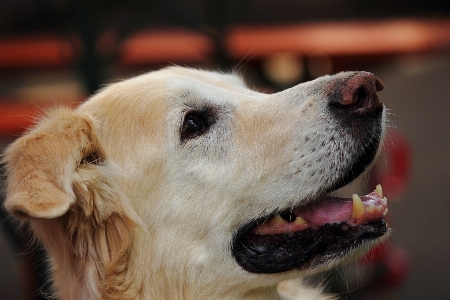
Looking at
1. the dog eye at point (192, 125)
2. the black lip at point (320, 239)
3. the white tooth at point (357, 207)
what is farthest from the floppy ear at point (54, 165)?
the white tooth at point (357, 207)

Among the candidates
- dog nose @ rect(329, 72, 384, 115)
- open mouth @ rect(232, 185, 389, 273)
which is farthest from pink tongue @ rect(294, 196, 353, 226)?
dog nose @ rect(329, 72, 384, 115)

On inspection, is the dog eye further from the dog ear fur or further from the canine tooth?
the canine tooth

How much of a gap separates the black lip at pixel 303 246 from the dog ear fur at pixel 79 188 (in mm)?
558

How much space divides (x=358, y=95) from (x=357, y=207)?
492 mm

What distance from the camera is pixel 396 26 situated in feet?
24.6

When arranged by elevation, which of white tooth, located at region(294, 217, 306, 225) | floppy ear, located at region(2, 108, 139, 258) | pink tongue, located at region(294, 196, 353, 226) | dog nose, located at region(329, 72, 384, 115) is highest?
dog nose, located at region(329, 72, 384, 115)

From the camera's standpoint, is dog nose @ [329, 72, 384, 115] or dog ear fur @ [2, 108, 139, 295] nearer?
dog ear fur @ [2, 108, 139, 295]

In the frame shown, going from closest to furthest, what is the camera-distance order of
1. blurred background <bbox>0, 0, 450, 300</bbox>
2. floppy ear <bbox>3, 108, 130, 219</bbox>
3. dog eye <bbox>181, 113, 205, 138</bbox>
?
floppy ear <bbox>3, 108, 130, 219</bbox> → dog eye <bbox>181, 113, 205, 138</bbox> → blurred background <bbox>0, 0, 450, 300</bbox>

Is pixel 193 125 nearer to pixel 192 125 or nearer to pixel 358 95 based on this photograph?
pixel 192 125

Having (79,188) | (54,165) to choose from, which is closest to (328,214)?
(79,188)

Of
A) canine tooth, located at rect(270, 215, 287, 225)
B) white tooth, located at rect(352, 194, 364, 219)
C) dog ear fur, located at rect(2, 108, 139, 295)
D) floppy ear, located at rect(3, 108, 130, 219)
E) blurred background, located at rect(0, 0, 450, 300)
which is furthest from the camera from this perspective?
blurred background, located at rect(0, 0, 450, 300)

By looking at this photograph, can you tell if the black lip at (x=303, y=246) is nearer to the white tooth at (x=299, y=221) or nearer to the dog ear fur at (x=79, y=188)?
the white tooth at (x=299, y=221)

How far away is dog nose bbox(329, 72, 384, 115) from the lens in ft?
9.50

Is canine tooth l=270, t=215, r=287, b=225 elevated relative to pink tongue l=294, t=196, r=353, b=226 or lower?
lower
